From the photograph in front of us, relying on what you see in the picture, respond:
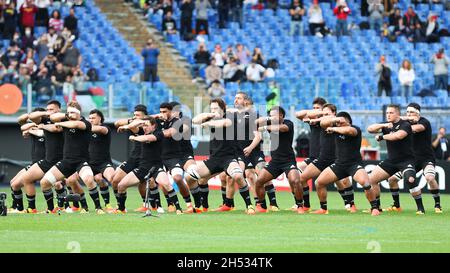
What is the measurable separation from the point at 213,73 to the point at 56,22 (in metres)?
5.45

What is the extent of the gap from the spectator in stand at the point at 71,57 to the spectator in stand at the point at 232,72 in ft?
16.0

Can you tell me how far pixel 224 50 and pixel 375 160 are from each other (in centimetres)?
942

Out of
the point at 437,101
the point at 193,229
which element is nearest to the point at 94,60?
the point at 437,101

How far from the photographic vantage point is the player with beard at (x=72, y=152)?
23703 millimetres

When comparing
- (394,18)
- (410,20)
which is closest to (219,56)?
(394,18)

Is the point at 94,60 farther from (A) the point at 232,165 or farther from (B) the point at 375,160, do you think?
(A) the point at 232,165

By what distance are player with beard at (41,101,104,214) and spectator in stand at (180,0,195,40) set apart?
17.3m

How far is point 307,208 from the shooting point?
80.8ft

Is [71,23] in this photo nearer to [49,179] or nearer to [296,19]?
[296,19]

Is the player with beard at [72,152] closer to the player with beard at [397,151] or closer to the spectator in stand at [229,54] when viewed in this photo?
the player with beard at [397,151]

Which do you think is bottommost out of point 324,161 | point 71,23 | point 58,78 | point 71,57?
point 324,161

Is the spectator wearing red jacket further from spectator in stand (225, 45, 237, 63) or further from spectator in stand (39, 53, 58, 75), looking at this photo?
spectator in stand (225, 45, 237, 63)

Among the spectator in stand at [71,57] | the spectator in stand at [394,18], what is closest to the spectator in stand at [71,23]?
the spectator in stand at [71,57]

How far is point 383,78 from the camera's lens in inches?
1518
